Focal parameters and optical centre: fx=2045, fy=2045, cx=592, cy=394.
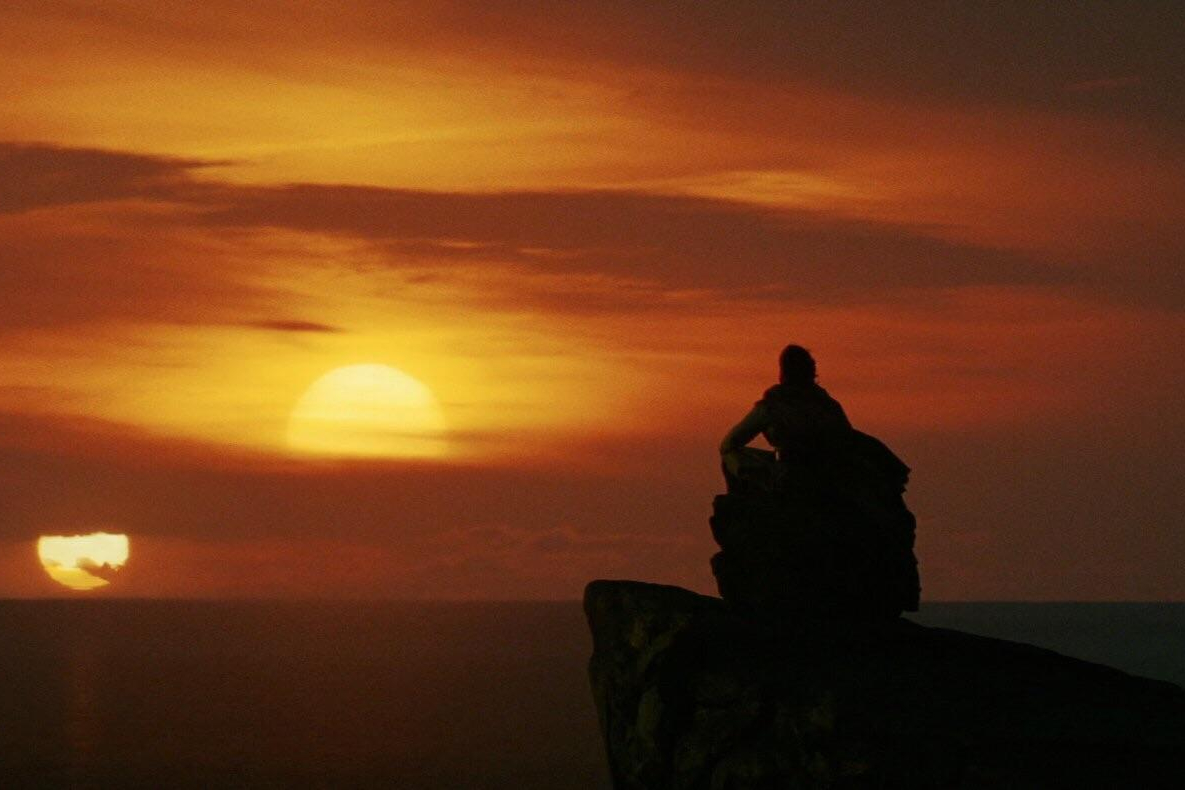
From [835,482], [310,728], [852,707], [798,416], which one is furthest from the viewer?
[310,728]

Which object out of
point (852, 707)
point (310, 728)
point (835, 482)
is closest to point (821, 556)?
point (835, 482)

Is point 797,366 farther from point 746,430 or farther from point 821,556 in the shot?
point 821,556

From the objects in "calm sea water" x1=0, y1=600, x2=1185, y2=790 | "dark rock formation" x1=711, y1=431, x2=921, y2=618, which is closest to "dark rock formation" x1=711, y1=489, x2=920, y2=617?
"dark rock formation" x1=711, y1=431, x2=921, y2=618

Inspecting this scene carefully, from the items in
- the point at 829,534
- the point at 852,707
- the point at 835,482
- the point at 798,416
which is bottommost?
the point at 852,707

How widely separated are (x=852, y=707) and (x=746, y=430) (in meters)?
4.67

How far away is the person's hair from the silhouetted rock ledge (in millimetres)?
2918

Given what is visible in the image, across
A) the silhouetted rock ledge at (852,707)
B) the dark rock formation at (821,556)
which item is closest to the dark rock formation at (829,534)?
the dark rock formation at (821,556)

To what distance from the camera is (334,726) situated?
119 metres

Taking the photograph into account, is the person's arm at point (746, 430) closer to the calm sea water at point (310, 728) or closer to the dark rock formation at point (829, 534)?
the dark rock formation at point (829, 534)

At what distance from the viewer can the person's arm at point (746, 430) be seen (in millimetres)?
24984

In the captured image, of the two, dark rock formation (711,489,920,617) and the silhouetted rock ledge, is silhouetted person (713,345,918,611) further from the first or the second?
the silhouetted rock ledge

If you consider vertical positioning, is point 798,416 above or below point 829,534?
above

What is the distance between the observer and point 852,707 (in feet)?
71.2

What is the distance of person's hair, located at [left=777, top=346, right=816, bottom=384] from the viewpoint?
81.8ft
